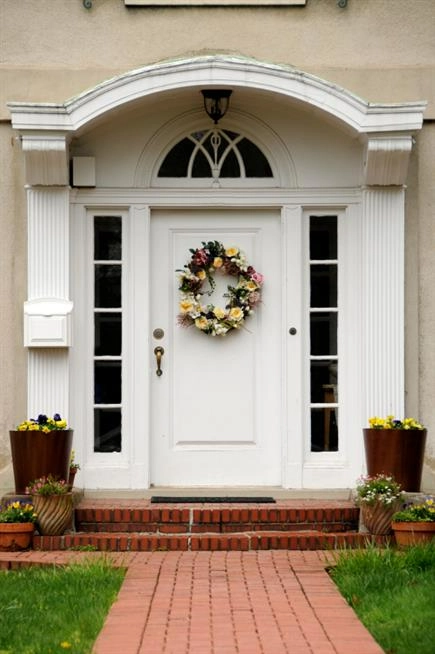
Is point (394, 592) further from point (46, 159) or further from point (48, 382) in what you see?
point (46, 159)

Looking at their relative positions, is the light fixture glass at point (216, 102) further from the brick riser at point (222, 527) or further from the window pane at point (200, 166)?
the brick riser at point (222, 527)

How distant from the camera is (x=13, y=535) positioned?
28.8 feet

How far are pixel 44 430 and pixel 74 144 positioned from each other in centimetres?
232

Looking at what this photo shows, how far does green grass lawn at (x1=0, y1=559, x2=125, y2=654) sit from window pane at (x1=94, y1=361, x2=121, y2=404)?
2.18 meters

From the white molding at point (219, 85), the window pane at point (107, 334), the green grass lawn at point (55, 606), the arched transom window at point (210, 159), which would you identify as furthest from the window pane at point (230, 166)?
the green grass lawn at point (55, 606)

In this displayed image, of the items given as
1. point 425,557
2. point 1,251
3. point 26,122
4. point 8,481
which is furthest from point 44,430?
point 425,557

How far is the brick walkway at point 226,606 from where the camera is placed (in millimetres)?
6242

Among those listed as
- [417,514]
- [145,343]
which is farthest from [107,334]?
[417,514]

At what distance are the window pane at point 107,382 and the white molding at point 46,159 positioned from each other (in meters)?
1.45

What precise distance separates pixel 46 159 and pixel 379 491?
3.44m

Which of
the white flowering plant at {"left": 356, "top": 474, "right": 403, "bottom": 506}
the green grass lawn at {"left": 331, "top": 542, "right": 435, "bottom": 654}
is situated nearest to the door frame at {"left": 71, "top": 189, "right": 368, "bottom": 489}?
the white flowering plant at {"left": 356, "top": 474, "right": 403, "bottom": 506}

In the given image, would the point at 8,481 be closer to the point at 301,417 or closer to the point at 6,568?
the point at 6,568

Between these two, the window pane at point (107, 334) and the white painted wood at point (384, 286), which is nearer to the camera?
the white painted wood at point (384, 286)

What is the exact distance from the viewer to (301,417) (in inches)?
395
